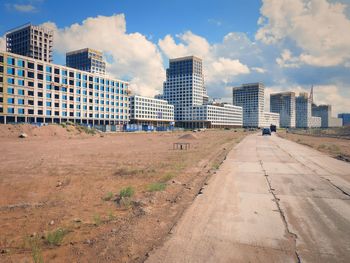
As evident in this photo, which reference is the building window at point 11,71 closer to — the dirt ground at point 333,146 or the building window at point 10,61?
the building window at point 10,61

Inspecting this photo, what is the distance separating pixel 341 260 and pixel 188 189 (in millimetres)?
7039

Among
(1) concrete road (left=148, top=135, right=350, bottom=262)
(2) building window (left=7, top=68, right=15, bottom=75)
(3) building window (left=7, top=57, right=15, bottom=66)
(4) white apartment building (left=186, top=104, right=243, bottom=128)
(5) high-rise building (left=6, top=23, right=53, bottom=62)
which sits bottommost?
Result: (1) concrete road (left=148, top=135, right=350, bottom=262)

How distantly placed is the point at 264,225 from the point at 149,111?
144 meters

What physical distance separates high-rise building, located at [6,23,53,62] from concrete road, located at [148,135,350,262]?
166579mm

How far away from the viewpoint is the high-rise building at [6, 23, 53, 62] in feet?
474

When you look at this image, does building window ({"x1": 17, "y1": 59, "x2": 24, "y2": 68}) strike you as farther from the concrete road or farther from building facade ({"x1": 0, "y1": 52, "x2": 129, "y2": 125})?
the concrete road

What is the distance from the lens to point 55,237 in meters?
6.55

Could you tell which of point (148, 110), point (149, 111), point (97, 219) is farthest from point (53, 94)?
point (97, 219)

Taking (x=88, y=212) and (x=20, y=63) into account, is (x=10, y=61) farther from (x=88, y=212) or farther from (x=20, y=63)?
(x=88, y=212)

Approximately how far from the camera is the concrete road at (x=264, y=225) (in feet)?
18.2

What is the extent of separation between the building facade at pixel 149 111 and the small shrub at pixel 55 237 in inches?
5283

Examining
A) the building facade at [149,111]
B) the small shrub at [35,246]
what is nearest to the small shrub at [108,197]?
the small shrub at [35,246]

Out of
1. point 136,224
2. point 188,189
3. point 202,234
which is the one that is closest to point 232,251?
point 202,234

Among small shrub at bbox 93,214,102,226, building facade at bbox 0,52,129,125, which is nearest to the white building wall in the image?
building facade at bbox 0,52,129,125
